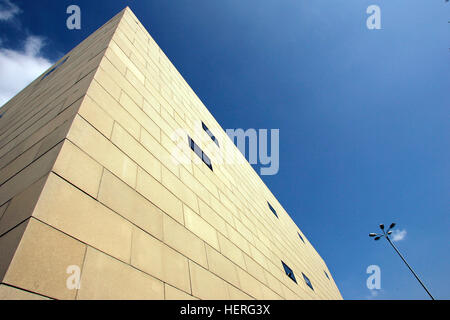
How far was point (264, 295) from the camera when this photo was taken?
6.37m

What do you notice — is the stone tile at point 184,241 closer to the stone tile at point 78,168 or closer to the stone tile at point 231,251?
the stone tile at point 231,251

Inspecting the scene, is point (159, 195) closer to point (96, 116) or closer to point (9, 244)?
point (96, 116)

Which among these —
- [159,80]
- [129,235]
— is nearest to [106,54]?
[159,80]

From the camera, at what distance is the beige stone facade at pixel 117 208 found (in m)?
2.51

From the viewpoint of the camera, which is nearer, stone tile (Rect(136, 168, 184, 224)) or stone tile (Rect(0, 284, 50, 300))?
stone tile (Rect(0, 284, 50, 300))

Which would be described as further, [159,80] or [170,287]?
[159,80]

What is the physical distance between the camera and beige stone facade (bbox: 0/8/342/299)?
2.51 meters

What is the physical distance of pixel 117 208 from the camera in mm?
3564

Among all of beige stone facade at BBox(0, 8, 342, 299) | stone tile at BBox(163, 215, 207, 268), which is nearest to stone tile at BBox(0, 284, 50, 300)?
beige stone facade at BBox(0, 8, 342, 299)

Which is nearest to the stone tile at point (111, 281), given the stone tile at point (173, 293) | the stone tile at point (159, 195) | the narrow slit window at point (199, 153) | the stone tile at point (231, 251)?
the stone tile at point (173, 293)

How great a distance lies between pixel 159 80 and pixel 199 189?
478cm

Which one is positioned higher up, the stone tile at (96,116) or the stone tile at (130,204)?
the stone tile at (96,116)

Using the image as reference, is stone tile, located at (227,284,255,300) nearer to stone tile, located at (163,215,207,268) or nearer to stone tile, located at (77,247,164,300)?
stone tile, located at (163,215,207,268)
